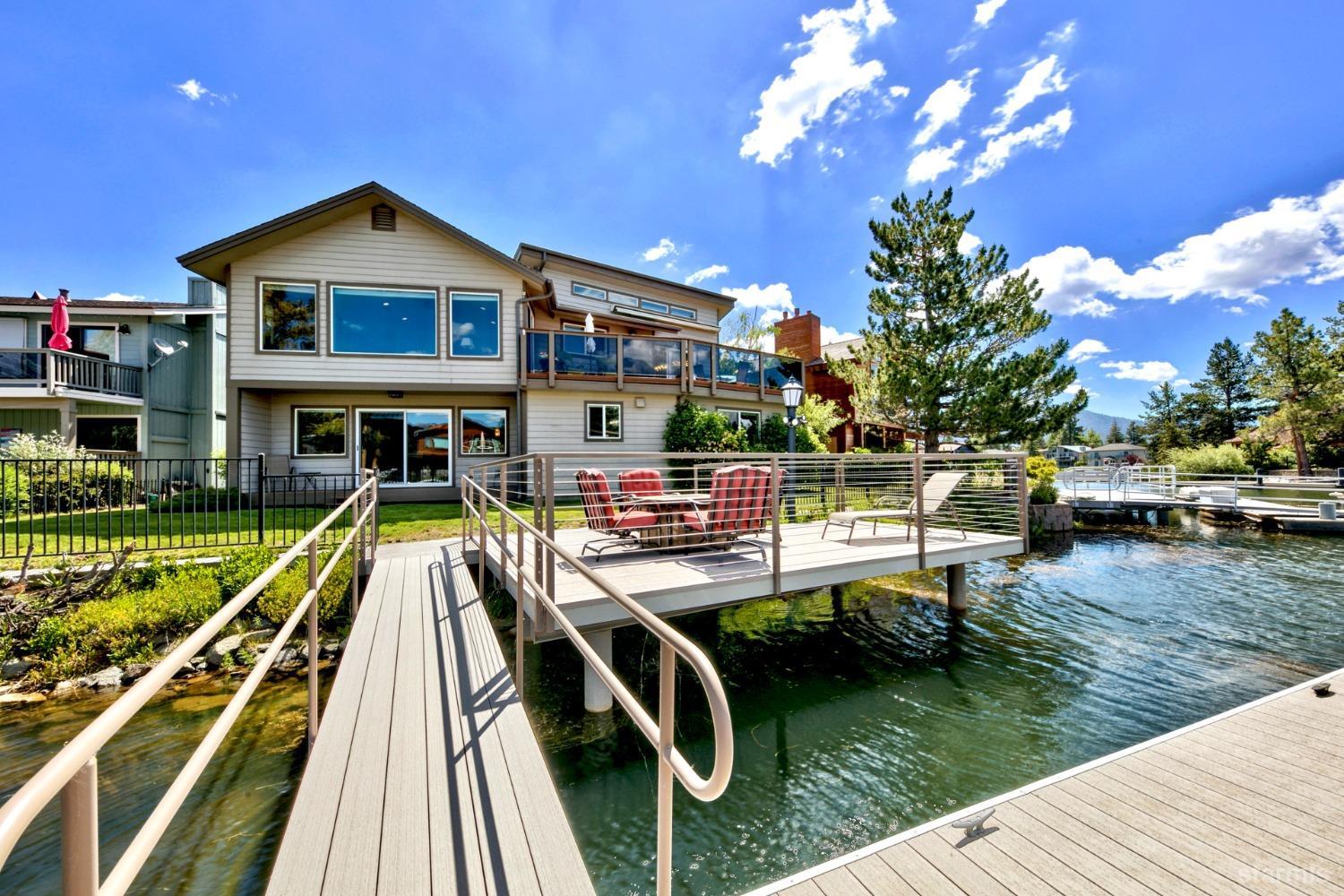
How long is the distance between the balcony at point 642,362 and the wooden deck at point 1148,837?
42.3 ft

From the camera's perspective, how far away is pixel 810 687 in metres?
6.08

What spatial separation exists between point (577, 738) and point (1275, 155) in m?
26.1

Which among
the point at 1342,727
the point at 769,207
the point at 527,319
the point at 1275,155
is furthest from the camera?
the point at 769,207

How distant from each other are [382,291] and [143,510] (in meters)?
6.89

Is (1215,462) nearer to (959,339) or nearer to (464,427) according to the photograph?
(959,339)

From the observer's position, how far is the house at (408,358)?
12992 millimetres

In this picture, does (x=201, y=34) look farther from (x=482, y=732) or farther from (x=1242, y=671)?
(x=1242, y=671)

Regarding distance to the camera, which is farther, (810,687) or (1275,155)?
(1275,155)

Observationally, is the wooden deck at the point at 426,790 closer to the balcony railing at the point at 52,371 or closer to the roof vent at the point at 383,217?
the roof vent at the point at 383,217

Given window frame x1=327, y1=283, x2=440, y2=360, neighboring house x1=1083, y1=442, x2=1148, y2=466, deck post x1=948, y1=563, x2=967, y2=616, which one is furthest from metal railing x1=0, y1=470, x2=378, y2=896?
neighboring house x1=1083, y1=442, x2=1148, y2=466

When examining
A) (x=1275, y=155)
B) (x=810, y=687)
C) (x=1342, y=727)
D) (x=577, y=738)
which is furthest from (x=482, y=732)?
(x=1275, y=155)

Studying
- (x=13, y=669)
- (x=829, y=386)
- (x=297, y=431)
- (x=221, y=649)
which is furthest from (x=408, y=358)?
(x=829, y=386)

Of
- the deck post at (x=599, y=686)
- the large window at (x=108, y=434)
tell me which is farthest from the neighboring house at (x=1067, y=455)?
the large window at (x=108, y=434)

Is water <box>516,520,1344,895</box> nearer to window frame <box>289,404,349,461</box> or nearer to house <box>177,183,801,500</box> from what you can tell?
house <box>177,183,801,500</box>
